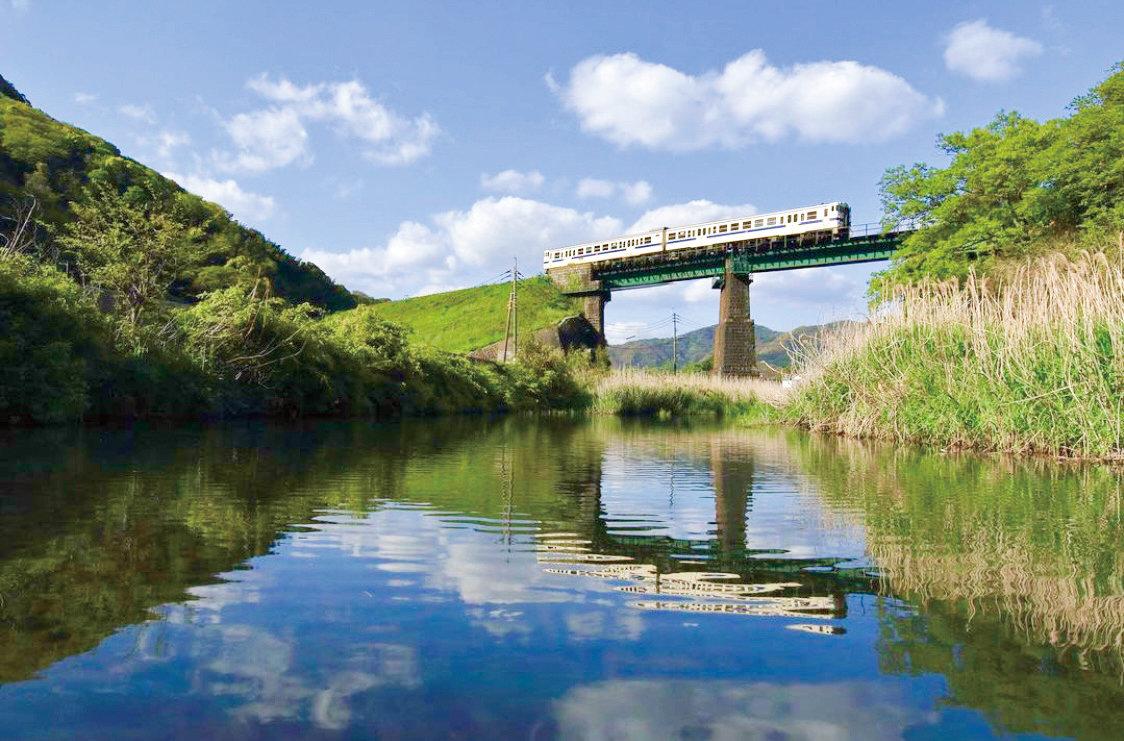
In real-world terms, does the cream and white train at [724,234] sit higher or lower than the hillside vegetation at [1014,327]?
higher

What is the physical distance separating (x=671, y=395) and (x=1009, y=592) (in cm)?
3805

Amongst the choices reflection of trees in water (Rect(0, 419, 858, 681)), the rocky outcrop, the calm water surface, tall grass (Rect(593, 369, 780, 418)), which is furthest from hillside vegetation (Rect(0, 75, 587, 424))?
the rocky outcrop

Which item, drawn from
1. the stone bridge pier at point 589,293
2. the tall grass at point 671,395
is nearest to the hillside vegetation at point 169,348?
the tall grass at point 671,395

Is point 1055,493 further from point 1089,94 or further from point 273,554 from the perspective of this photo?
point 1089,94

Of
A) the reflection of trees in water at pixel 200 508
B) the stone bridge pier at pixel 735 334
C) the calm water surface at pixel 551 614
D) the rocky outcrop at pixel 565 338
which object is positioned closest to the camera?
the calm water surface at pixel 551 614

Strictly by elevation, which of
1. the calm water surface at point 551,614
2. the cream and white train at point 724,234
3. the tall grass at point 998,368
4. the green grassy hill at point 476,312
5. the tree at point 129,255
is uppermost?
the cream and white train at point 724,234

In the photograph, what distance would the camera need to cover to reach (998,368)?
13953mm

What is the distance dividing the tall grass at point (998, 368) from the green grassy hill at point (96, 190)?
3683 cm

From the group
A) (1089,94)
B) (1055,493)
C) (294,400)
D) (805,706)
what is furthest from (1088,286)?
(1089,94)

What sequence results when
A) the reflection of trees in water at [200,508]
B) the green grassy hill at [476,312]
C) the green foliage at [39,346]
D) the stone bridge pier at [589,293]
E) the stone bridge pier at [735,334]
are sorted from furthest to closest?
the stone bridge pier at [589,293] → the green grassy hill at [476,312] → the stone bridge pier at [735,334] → the green foliage at [39,346] → the reflection of trees in water at [200,508]

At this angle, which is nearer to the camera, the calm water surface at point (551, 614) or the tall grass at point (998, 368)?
the calm water surface at point (551, 614)

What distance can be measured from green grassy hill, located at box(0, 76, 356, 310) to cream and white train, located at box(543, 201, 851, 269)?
87.7 feet

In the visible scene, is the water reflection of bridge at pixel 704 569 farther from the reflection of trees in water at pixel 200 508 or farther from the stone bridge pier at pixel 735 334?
the stone bridge pier at pixel 735 334

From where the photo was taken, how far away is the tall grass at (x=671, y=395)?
41.3 meters
